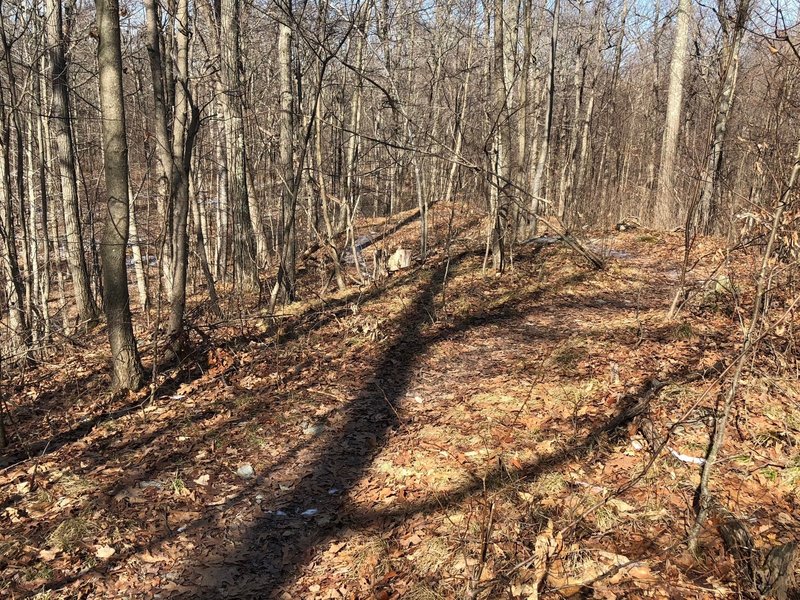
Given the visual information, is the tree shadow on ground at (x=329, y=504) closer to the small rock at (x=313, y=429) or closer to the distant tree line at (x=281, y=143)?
the small rock at (x=313, y=429)

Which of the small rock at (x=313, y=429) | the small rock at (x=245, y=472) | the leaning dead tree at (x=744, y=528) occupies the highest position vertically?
the leaning dead tree at (x=744, y=528)

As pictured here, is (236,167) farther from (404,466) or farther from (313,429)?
(404,466)

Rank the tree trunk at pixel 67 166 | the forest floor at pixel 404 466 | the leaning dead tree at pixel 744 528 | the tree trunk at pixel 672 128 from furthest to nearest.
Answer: the tree trunk at pixel 672 128 → the tree trunk at pixel 67 166 → the forest floor at pixel 404 466 → the leaning dead tree at pixel 744 528

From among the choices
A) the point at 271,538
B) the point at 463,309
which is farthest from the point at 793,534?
the point at 463,309

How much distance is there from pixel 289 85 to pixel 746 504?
8989 mm

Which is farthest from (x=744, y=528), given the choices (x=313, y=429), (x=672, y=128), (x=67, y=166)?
(x=672, y=128)

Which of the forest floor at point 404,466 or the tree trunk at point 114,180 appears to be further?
the tree trunk at point 114,180

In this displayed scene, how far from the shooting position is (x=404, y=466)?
15.8 feet

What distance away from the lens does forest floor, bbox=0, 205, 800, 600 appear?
353 cm

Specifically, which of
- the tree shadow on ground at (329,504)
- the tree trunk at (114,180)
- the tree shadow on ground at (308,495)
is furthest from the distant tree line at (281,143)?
the tree shadow on ground at (329,504)

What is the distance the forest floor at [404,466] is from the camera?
3.53 metres

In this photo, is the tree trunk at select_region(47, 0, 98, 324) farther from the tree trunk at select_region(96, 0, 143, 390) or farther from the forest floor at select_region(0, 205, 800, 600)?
the tree trunk at select_region(96, 0, 143, 390)

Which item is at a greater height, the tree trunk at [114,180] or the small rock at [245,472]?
the tree trunk at [114,180]

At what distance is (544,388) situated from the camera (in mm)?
5766
